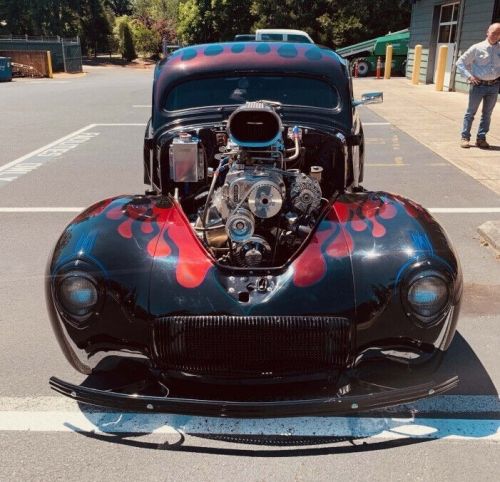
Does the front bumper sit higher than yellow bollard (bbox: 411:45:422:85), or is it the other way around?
yellow bollard (bbox: 411:45:422:85)

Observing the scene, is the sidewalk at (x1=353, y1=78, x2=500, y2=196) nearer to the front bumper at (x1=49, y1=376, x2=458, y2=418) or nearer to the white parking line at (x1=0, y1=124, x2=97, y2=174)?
the front bumper at (x1=49, y1=376, x2=458, y2=418)

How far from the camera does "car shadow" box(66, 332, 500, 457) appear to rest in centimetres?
253

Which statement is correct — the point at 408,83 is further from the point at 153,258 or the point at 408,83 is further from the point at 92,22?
the point at 92,22

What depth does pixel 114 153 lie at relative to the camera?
9.12 m

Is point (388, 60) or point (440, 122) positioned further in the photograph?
point (388, 60)

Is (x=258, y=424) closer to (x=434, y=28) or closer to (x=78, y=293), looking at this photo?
(x=78, y=293)

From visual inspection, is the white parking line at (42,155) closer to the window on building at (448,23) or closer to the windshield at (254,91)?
the windshield at (254,91)

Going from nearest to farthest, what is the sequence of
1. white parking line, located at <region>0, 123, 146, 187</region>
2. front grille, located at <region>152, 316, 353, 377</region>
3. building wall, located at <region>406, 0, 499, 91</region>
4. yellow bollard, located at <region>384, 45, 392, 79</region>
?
front grille, located at <region>152, 316, 353, 377</region>
white parking line, located at <region>0, 123, 146, 187</region>
building wall, located at <region>406, 0, 499, 91</region>
yellow bollard, located at <region>384, 45, 392, 79</region>

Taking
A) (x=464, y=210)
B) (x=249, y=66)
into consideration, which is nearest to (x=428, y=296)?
(x=249, y=66)

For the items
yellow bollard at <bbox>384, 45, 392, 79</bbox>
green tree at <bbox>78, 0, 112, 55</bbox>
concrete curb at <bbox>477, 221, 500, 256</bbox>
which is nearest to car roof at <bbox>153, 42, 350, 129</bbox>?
concrete curb at <bbox>477, 221, 500, 256</bbox>

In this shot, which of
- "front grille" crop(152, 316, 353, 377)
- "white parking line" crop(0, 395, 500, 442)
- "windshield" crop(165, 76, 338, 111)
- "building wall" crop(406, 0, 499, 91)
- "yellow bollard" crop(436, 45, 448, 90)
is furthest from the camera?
"yellow bollard" crop(436, 45, 448, 90)

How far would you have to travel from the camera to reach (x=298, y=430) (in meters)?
2.64

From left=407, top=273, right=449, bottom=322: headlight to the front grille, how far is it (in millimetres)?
325

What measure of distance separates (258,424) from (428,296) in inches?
41.3
